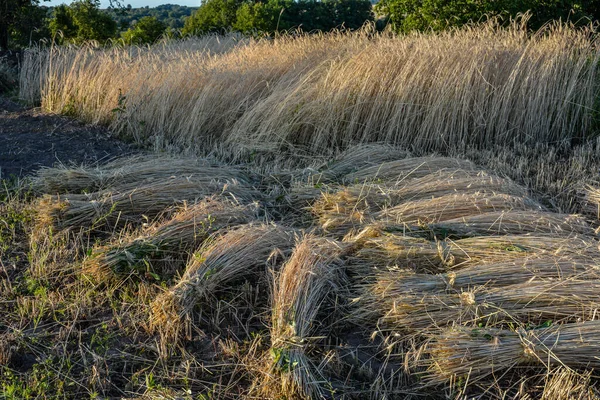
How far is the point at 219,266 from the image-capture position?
9.28ft

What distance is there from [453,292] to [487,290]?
0.14 m

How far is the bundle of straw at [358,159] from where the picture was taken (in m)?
4.14

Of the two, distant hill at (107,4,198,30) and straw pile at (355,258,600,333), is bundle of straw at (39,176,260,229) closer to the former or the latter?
straw pile at (355,258,600,333)

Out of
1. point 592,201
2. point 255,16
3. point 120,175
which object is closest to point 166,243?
point 120,175

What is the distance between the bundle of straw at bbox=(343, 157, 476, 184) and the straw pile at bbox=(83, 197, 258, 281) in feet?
2.96

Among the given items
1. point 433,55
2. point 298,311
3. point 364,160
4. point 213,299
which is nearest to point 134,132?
point 364,160

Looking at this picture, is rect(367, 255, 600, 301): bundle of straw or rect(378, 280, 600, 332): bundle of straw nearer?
rect(378, 280, 600, 332): bundle of straw

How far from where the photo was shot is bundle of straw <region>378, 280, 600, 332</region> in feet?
7.90

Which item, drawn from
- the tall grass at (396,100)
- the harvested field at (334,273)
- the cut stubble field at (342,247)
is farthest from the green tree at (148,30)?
the harvested field at (334,273)

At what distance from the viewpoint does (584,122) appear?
509 cm

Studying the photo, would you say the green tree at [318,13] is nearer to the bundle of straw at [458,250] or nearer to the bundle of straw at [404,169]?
the bundle of straw at [404,169]

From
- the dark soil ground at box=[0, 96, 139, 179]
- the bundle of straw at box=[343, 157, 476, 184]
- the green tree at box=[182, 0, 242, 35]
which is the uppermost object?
the green tree at box=[182, 0, 242, 35]

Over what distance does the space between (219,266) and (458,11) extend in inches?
234

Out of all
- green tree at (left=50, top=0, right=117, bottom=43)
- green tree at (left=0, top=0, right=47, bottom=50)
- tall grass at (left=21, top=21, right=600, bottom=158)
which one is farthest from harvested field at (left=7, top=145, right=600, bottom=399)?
green tree at (left=50, top=0, right=117, bottom=43)
